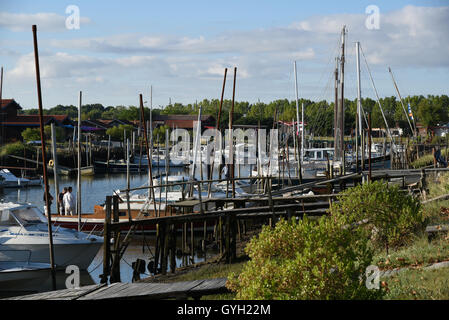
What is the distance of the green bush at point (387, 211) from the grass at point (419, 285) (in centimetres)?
311

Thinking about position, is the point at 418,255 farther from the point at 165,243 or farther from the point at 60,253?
the point at 60,253

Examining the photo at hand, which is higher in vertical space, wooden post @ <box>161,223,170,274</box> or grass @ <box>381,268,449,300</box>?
grass @ <box>381,268,449,300</box>

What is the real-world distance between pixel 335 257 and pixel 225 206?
22.3 m

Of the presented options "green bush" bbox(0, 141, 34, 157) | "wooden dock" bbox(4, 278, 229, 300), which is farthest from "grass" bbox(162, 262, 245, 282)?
"green bush" bbox(0, 141, 34, 157)

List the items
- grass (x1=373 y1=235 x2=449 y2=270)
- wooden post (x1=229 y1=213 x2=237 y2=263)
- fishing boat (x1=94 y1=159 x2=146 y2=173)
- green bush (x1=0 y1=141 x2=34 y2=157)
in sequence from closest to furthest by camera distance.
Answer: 1. grass (x1=373 y1=235 x2=449 y2=270)
2. wooden post (x1=229 y1=213 x2=237 y2=263)
3. green bush (x1=0 y1=141 x2=34 y2=157)
4. fishing boat (x1=94 y1=159 x2=146 y2=173)

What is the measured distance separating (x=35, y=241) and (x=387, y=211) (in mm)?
14828

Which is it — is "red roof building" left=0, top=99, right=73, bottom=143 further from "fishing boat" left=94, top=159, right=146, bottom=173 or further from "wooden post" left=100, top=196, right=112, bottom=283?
"wooden post" left=100, top=196, right=112, bottom=283

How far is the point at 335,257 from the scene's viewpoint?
9125mm

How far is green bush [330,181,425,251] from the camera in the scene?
15.3m

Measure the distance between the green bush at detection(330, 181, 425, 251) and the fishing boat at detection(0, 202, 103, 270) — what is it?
1305 cm

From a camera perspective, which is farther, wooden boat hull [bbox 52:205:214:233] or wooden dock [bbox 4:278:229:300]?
wooden boat hull [bbox 52:205:214:233]

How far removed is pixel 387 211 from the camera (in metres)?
15.5

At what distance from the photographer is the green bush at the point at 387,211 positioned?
1532 cm
